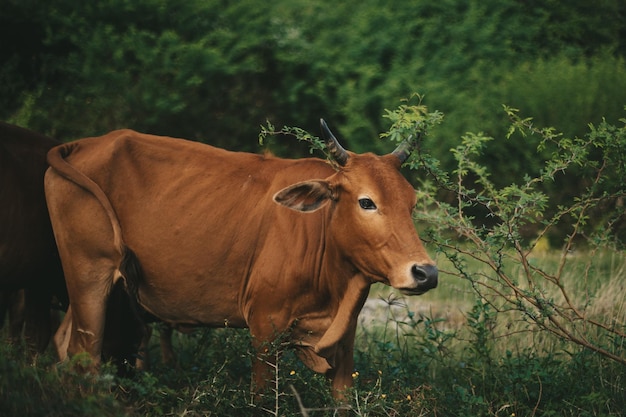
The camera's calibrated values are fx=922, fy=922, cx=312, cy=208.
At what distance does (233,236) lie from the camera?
579 centimetres

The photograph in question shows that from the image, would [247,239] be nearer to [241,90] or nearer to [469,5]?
[241,90]

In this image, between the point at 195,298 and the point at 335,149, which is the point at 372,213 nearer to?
the point at 335,149

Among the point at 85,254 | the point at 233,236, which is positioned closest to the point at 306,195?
the point at 233,236

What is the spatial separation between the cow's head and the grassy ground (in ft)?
1.92

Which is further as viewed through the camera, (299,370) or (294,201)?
(299,370)

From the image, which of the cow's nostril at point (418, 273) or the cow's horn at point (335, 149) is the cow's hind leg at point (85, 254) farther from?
the cow's nostril at point (418, 273)

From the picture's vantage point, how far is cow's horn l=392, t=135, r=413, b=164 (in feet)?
18.5

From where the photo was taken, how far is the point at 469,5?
13.5 m

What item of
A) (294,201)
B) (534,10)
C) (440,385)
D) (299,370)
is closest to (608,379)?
(440,385)

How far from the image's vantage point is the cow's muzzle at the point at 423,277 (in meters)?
4.92

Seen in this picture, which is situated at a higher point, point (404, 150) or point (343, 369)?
point (404, 150)

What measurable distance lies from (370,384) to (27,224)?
2594 millimetres

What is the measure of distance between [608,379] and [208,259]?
2787 millimetres

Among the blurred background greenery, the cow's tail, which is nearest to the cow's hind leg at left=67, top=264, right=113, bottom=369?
the cow's tail
